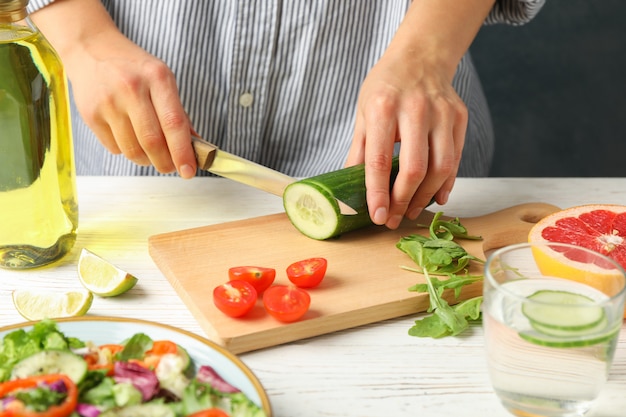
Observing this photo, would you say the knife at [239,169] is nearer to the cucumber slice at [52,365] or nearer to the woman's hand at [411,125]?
the woman's hand at [411,125]

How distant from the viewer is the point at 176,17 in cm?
204

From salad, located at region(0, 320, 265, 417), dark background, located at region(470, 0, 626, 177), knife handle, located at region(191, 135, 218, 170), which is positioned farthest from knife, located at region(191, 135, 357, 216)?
dark background, located at region(470, 0, 626, 177)

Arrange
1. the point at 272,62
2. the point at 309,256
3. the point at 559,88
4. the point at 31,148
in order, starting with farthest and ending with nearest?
the point at 559,88, the point at 272,62, the point at 309,256, the point at 31,148

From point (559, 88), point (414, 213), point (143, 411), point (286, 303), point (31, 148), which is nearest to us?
point (143, 411)

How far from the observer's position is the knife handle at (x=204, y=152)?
1649mm

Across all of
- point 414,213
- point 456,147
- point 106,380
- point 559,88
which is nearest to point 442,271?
point 414,213

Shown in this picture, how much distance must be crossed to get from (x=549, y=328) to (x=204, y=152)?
84 cm

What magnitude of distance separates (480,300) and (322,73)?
0.95m

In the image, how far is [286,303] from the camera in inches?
51.9

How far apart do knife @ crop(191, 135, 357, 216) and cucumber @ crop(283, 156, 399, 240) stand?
0.19 ft

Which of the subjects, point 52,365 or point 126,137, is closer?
point 52,365

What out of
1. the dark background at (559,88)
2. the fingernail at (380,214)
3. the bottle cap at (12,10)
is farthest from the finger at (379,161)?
the dark background at (559,88)

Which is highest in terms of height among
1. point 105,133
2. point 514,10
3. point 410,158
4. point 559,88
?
point 514,10

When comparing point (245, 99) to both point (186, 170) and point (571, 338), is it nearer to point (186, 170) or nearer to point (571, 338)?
point (186, 170)
